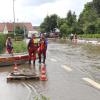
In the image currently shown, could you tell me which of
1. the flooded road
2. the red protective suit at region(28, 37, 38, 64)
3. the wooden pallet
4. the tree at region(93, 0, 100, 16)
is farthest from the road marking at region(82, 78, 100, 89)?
the tree at region(93, 0, 100, 16)

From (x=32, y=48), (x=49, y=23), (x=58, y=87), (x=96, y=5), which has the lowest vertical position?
(x=49, y=23)

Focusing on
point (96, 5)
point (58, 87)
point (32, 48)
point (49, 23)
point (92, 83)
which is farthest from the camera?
point (49, 23)

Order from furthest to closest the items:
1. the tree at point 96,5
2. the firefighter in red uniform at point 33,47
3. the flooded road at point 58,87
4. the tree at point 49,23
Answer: the tree at point 49,23 → the tree at point 96,5 → the firefighter in red uniform at point 33,47 → the flooded road at point 58,87

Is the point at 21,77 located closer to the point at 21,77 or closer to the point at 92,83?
the point at 21,77

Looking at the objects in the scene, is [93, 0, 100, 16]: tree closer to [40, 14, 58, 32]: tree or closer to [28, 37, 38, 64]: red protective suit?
[40, 14, 58, 32]: tree

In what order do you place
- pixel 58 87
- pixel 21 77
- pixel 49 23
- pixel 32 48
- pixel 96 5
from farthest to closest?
1. pixel 49 23
2. pixel 96 5
3. pixel 32 48
4. pixel 21 77
5. pixel 58 87

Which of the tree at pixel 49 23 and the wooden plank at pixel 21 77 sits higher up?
the wooden plank at pixel 21 77

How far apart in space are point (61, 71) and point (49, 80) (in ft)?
11.6

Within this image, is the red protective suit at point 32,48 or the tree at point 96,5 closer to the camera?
the red protective suit at point 32,48

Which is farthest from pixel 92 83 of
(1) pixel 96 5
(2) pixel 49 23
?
(2) pixel 49 23

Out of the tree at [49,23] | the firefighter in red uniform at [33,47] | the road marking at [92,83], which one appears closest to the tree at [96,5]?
the tree at [49,23]

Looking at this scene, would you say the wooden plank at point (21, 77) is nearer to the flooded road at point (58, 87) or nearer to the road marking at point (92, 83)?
the flooded road at point (58, 87)

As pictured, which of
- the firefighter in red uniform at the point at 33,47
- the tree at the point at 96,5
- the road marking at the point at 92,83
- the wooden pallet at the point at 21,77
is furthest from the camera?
the tree at the point at 96,5

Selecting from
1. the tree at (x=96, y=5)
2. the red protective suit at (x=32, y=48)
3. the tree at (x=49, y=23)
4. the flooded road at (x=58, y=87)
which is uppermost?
the tree at (x=96, y=5)
